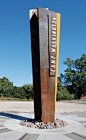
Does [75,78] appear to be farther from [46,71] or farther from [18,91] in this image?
[46,71]

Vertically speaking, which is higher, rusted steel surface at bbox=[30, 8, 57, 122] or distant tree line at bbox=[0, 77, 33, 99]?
rusted steel surface at bbox=[30, 8, 57, 122]

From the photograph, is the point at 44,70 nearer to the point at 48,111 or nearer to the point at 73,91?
the point at 48,111

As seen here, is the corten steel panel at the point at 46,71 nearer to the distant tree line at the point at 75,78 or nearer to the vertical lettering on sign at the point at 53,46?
the vertical lettering on sign at the point at 53,46

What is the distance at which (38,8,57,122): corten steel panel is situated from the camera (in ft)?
20.4

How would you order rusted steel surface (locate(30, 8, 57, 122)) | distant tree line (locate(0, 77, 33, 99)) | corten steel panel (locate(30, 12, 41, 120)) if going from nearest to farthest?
1. rusted steel surface (locate(30, 8, 57, 122))
2. corten steel panel (locate(30, 12, 41, 120))
3. distant tree line (locate(0, 77, 33, 99))

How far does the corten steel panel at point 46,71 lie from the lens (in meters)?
6.23

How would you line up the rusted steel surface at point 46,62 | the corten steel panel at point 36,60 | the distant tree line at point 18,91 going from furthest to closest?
the distant tree line at point 18,91 < the corten steel panel at point 36,60 < the rusted steel surface at point 46,62

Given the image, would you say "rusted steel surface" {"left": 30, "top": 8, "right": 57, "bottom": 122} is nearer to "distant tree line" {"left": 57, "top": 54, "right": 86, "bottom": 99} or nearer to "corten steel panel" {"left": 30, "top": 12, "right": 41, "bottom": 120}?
"corten steel panel" {"left": 30, "top": 12, "right": 41, "bottom": 120}

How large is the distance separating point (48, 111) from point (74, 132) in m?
1.49

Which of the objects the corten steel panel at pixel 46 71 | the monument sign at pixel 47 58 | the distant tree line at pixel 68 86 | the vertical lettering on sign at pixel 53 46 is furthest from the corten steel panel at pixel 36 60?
the distant tree line at pixel 68 86

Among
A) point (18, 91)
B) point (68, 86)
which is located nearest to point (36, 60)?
point (18, 91)

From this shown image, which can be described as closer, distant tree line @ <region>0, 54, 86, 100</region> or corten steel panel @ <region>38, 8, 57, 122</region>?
corten steel panel @ <region>38, 8, 57, 122</region>

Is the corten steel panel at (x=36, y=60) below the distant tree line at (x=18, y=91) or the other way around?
the other way around

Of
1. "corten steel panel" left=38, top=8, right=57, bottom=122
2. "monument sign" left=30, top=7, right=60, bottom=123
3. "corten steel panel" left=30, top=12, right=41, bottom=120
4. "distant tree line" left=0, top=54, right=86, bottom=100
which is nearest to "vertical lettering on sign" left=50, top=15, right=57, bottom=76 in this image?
"monument sign" left=30, top=7, right=60, bottom=123
